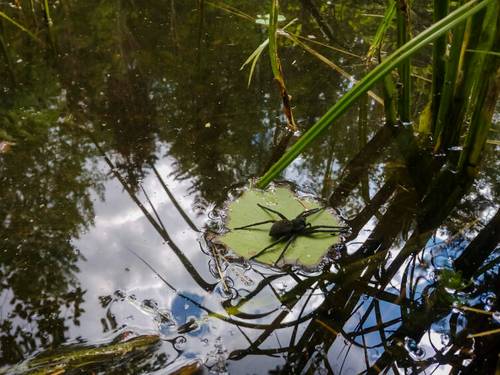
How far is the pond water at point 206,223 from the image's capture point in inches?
44.2

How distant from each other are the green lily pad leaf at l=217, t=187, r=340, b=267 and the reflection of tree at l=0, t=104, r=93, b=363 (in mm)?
460

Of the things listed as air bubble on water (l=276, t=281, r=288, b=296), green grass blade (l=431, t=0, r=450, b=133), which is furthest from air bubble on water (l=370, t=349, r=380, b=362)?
green grass blade (l=431, t=0, r=450, b=133)

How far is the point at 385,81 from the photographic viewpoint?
4.91ft

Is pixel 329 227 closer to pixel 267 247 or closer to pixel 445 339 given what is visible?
pixel 267 247

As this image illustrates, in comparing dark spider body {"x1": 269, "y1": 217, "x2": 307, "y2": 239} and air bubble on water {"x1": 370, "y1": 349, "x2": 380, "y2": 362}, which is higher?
dark spider body {"x1": 269, "y1": 217, "x2": 307, "y2": 239}

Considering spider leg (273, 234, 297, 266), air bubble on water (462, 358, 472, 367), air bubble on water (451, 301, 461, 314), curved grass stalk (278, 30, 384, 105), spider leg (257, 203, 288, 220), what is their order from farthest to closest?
curved grass stalk (278, 30, 384, 105) < spider leg (257, 203, 288, 220) < spider leg (273, 234, 297, 266) < air bubble on water (451, 301, 461, 314) < air bubble on water (462, 358, 472, 367)

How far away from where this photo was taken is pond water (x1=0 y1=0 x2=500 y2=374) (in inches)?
44.2

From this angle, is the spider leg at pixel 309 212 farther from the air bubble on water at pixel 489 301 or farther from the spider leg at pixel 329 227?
the air bubble on water at pixel 489 301

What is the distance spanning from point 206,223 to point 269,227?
8.0 inches

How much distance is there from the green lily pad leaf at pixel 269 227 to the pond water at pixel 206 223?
0.04m

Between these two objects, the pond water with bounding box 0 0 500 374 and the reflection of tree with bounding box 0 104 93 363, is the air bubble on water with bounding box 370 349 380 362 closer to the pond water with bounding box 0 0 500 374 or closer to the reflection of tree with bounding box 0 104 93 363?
the pond water with bounding box 0 0 500 374

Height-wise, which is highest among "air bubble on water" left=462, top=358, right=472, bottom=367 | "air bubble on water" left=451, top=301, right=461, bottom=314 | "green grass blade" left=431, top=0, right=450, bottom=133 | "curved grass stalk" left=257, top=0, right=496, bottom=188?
"green grass blade" left=431, top=0, right=450, bottom=133

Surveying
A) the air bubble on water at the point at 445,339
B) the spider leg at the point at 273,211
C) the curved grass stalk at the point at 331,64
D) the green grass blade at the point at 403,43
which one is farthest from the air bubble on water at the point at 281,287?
the curved grass stalk at the point at 331,64

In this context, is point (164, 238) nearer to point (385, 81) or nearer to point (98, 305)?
point (98, 305)
